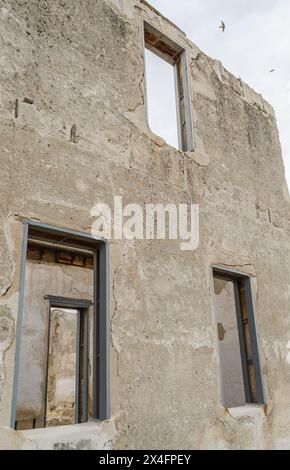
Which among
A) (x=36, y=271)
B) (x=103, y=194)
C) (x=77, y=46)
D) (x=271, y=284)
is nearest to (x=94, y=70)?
(x=77, y=46)

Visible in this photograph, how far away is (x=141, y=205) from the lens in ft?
10.8

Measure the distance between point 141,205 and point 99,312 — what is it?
0.97 meters

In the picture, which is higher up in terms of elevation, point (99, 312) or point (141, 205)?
point (141, 205)

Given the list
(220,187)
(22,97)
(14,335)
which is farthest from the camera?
(220,187)

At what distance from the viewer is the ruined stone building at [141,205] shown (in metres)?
2.59

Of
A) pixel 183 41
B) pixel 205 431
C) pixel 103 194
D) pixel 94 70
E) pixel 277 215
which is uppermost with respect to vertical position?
pixel 183 41

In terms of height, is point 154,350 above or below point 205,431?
above

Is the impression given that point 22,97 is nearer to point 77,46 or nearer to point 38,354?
point 77,46

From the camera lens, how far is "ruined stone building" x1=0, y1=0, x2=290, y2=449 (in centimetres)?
259

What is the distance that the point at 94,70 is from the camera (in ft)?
11.0

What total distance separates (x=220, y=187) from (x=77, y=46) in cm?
195

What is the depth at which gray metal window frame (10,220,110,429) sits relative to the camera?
2490 millimetres

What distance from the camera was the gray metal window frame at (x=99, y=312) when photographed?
8.17 feet

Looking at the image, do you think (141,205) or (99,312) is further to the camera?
(141,205)
